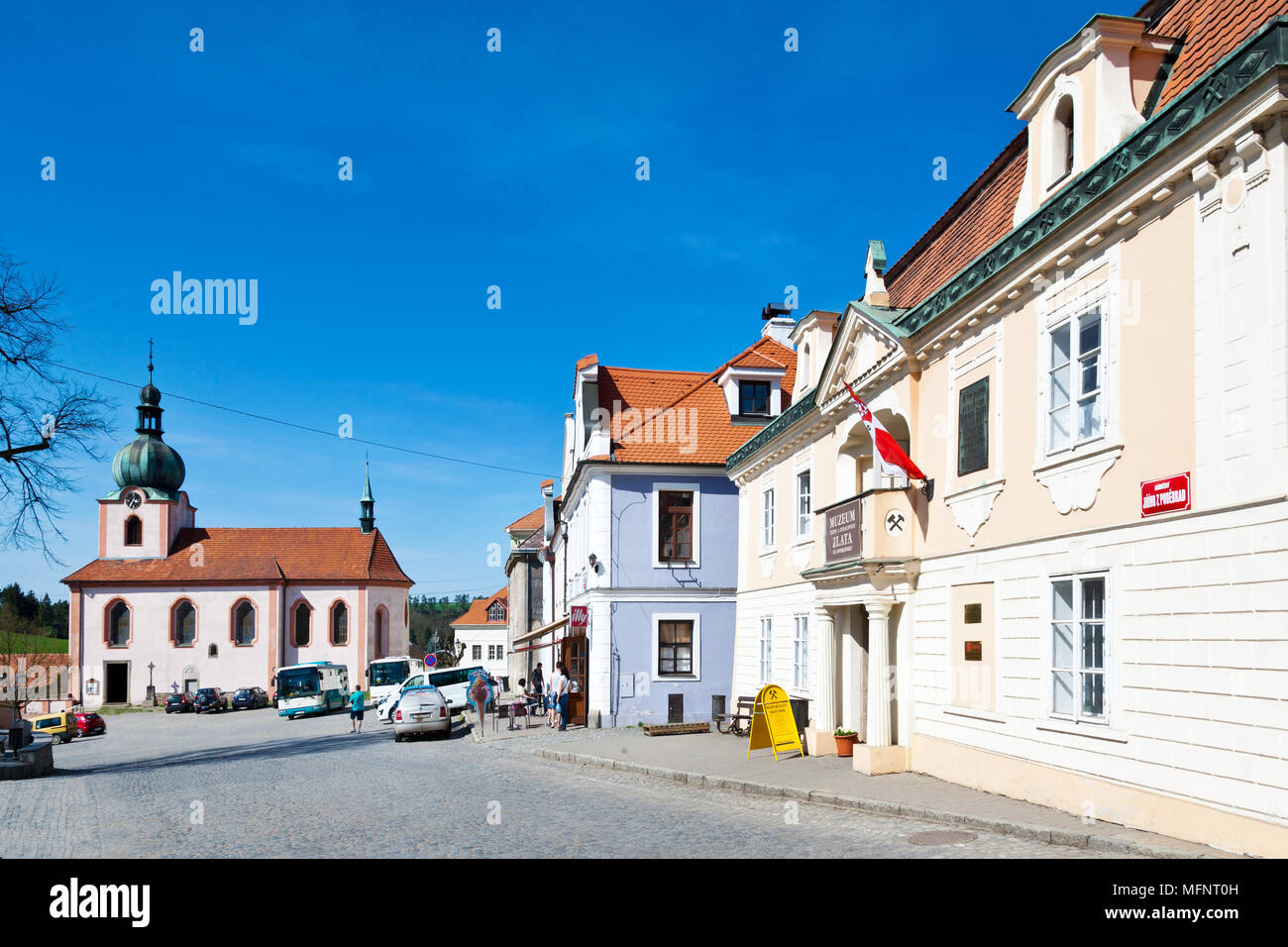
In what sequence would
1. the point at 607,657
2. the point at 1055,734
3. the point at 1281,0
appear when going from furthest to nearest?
the point at 607,657, the point at 1055,734, the point at 1281,0

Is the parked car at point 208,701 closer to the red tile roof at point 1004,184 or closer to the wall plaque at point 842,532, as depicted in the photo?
the wall plaque at point 842,532

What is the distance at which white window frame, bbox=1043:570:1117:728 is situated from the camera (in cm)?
1098

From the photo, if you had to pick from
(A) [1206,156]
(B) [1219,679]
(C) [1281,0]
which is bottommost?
(B) [1219,679]

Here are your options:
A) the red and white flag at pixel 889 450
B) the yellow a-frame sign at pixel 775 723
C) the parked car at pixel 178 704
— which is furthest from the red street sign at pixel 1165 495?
the parked car at pixel 178 704

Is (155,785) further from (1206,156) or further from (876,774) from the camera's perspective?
(1206,156)

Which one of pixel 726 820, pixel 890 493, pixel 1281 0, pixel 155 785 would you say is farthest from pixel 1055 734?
pixel 155 785

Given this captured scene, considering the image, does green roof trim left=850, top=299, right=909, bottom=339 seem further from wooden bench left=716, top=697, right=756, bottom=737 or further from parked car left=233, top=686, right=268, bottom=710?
parked car left=233, top=686, right=268, bottom=710

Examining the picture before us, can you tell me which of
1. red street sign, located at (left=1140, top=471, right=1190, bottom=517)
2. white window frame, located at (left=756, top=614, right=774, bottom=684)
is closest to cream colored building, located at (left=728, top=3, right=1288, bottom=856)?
red street sign, located at (left=1140, top=471, right=1190, bottom=517)

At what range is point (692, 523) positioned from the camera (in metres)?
29.5

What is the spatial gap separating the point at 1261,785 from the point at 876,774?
7.42 meters

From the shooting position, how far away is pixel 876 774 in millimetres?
15727

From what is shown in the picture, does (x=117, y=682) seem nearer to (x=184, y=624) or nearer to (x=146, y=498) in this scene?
(x=184, y=624)
